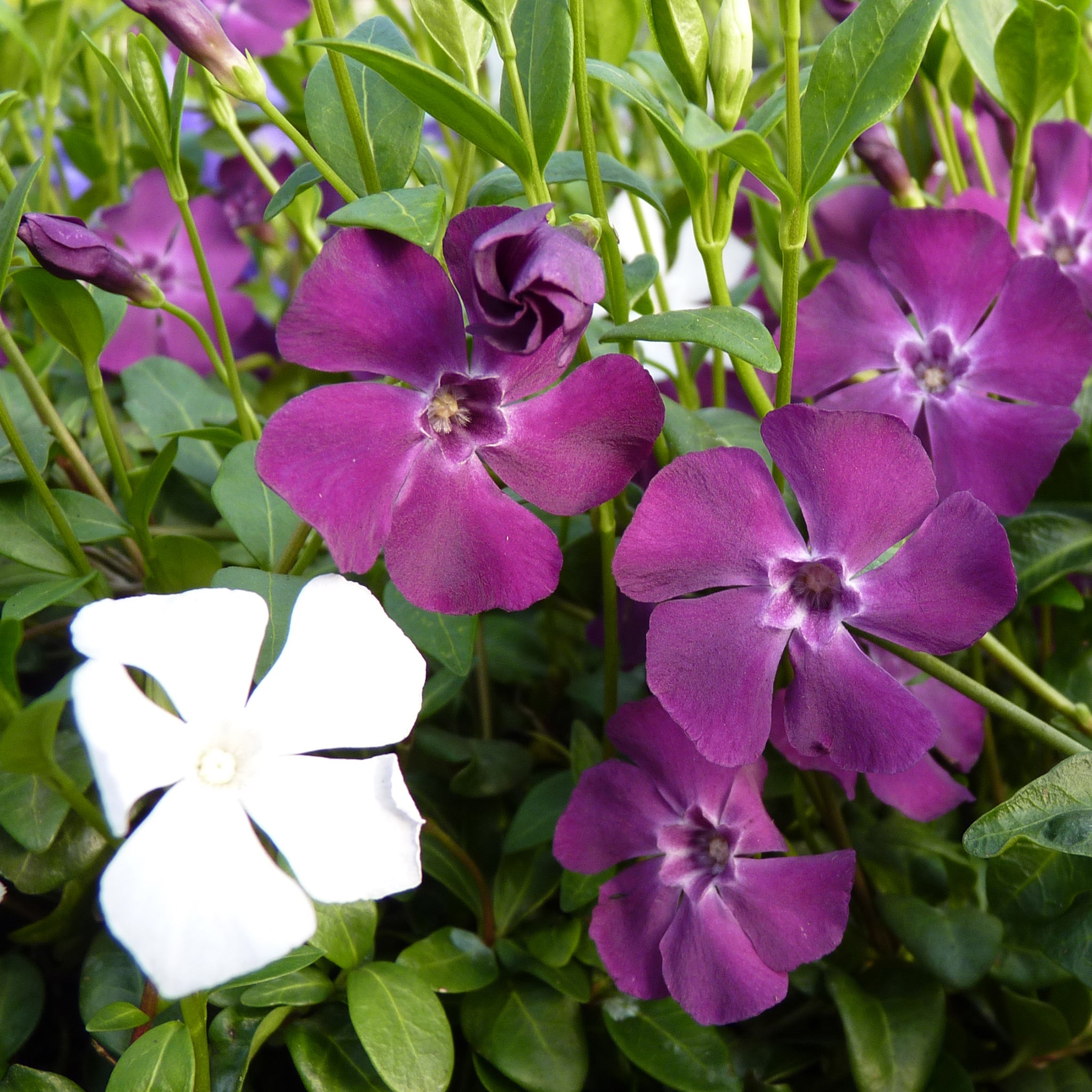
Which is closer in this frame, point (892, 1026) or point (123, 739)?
point (123, 739)

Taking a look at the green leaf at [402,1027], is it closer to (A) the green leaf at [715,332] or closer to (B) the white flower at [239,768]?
(B) the white flower at [239,768]

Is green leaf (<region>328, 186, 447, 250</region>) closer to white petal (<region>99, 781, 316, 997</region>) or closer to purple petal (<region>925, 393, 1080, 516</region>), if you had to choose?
white petal (<region>99, 781, 316, 997</region>)

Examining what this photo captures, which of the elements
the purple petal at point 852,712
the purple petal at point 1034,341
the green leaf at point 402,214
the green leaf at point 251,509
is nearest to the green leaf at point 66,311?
the green leaf at point 251,509

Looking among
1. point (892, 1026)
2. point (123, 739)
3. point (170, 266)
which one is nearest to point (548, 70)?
point (123, 739)

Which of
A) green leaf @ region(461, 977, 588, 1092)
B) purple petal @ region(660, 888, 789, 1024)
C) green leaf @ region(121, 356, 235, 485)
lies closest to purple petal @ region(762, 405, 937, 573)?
purple petal @ region(660, 888, 789, 1024)

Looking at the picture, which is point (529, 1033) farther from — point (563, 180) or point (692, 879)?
point (563, 180)

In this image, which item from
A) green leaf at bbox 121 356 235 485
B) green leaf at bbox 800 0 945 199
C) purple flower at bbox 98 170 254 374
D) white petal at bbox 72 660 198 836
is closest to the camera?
white petal at bbox 72 660 198 836
